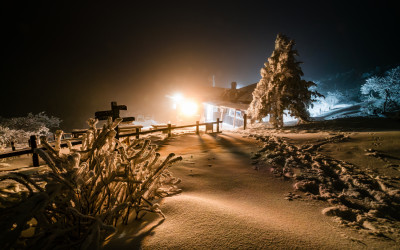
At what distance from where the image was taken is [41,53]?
6744 centimetres

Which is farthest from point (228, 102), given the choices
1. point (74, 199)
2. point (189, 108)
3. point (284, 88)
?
point (74, 199)

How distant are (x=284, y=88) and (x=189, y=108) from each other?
21.4 m

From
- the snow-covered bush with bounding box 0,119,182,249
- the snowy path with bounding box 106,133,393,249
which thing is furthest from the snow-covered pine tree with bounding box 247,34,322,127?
the snow-covered bush with bounding box 0,119,182,249

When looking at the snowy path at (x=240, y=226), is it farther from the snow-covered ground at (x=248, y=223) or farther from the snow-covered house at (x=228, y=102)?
the snow-covered house at (x=228, y=102)

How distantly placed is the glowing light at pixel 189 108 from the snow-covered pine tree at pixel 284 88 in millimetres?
18843

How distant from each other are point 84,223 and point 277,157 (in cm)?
397

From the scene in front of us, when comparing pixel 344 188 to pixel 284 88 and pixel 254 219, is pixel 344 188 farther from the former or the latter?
pixel 284 88

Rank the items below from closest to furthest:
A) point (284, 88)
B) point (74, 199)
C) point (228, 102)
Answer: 1. point (74, 199)
2. point (284, 88)
3. point (228, 102)

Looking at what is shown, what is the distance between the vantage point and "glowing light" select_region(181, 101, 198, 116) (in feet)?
103

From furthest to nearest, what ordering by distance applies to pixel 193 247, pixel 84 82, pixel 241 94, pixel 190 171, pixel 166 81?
pixel 166 81 → pixel 84 82 → pixel 241 94 → pixel 190 171 → pixel 193 247

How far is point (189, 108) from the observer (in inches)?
1265

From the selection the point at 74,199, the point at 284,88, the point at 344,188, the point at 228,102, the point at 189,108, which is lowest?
the point at 344,188

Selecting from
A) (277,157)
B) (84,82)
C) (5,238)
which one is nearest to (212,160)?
(277,157)

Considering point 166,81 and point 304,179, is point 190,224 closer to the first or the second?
point 304,179
